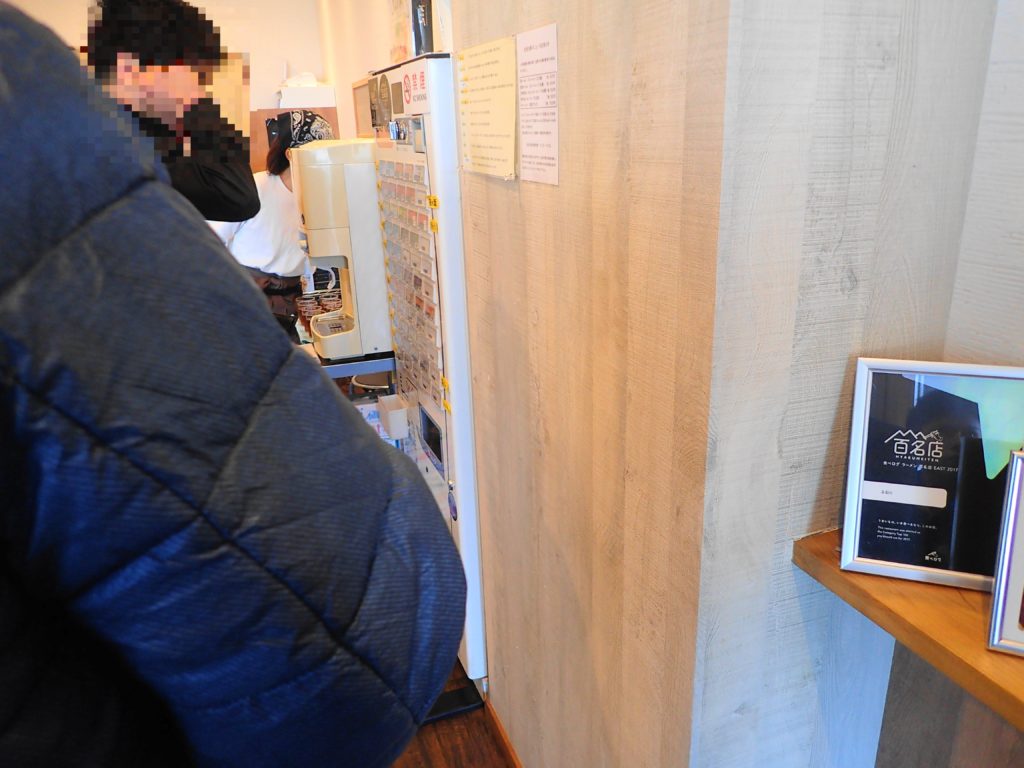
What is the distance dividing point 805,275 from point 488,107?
76 centimetres

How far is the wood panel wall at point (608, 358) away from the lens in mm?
801

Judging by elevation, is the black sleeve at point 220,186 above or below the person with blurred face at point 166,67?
below

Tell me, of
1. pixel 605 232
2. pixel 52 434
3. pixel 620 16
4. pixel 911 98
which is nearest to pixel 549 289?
pixel 605 232

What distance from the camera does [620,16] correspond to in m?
0.86

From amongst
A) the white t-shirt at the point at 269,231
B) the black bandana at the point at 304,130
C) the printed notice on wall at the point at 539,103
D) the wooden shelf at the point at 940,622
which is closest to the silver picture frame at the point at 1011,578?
the wooden shelf at the point at 940,622

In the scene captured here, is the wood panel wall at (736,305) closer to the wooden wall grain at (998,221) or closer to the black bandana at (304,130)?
the wooden wall grain at (998,221)

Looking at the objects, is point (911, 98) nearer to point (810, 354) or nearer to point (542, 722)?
point (810, 354)

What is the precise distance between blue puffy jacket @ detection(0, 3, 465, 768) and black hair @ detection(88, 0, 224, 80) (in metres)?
0.28

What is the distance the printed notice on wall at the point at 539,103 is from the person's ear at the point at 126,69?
22.9 inches

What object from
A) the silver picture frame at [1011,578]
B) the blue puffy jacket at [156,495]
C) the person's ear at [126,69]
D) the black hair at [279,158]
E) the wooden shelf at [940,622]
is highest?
the person's ear at [126,69]

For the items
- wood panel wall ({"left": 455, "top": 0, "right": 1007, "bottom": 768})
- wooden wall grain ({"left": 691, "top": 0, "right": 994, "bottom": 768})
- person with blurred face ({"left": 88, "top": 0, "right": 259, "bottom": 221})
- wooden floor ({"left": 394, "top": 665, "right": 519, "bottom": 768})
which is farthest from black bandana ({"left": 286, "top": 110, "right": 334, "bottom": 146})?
wooden wall grain ({"left": 691, "top": 0, "right": 994, "bottom": 768})

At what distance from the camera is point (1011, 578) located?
683 millimetres

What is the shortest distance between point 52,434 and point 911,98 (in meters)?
0.84

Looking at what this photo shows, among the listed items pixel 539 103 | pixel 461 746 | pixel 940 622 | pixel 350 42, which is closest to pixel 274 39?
pixel 350 42
